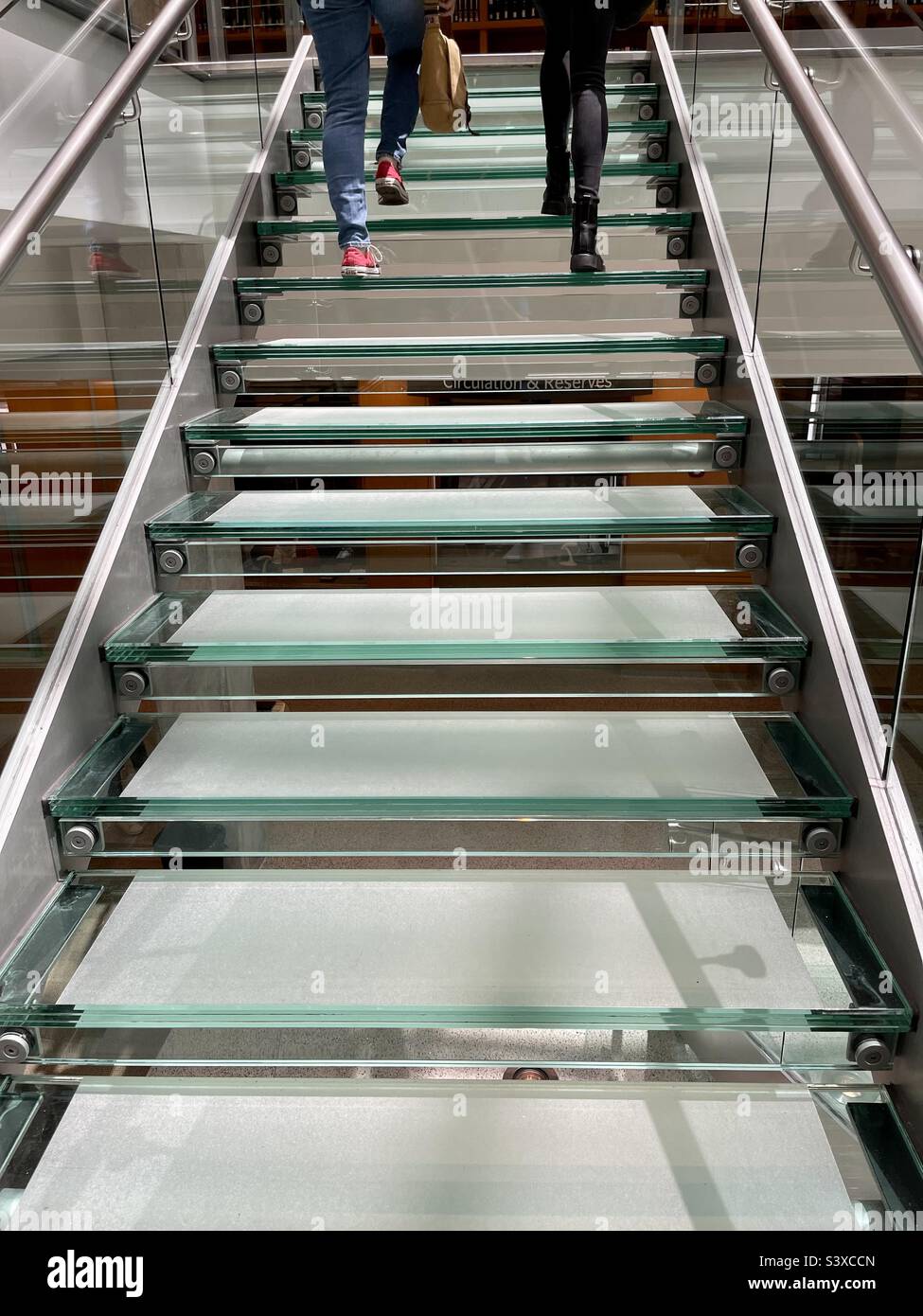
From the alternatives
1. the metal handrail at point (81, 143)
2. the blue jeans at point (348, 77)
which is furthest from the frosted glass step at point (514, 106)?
the metal handrail at point (81, 143)

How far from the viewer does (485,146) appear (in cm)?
322

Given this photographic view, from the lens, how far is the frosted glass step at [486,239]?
2754mm

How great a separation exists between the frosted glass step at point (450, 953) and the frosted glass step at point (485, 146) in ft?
8.00

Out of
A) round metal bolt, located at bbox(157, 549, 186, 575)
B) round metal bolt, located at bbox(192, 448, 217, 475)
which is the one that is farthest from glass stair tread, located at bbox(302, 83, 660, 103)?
round metal bolt, located at bbox(157, 549, 186, 575)

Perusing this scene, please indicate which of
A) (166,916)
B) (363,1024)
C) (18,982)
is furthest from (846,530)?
(18,982)

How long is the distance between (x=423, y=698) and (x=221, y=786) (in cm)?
43

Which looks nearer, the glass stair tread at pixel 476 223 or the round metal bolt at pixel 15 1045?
the round metal bolt at pixel 15 1045

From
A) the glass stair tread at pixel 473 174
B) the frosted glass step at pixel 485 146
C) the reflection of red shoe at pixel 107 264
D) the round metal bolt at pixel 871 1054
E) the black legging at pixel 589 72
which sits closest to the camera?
the round metal bolt at pixel 871 1054

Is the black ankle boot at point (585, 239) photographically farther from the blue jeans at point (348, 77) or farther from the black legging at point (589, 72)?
the blue jeans at point (348, 77)

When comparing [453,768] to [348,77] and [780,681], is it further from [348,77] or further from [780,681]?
[348,77]

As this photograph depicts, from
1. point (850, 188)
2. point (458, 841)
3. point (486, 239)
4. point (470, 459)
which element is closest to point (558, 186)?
point (486, 239)

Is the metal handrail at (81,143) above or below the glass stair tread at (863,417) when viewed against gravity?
above

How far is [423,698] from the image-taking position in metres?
1.86

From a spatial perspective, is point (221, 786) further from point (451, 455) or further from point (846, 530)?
point (846, 530)
